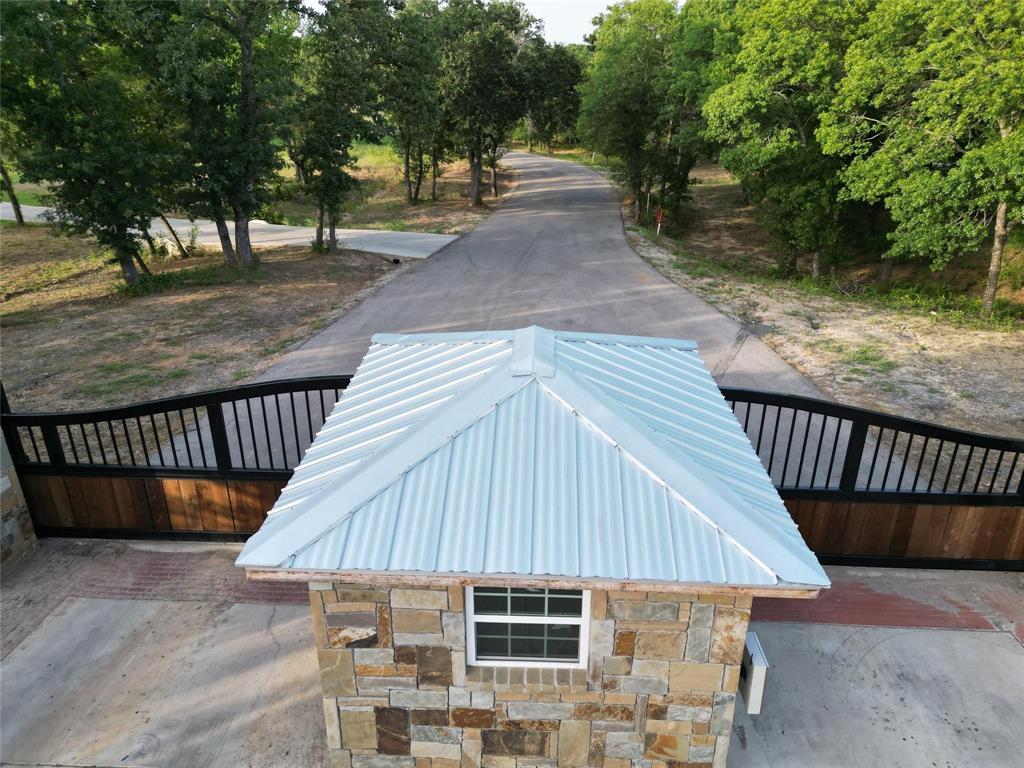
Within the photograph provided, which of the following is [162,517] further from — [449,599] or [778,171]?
[778,171]

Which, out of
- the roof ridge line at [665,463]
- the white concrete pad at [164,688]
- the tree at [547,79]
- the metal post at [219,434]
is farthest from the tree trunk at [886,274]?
the white concrete pad at [164,688]

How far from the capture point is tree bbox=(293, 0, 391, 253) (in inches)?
787

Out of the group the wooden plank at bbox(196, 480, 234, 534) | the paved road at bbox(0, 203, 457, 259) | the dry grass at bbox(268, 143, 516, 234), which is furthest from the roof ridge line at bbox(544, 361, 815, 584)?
the dry grass at bbox(268, 143, 516, 234)

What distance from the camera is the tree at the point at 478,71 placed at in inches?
1176

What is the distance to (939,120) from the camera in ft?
51.9

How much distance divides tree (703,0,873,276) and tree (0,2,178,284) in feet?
53.9

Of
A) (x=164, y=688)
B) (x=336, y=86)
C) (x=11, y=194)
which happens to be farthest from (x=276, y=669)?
(x=11, y=194)

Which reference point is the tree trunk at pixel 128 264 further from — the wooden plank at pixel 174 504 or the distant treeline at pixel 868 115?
the distant treeline at pixel 868 115

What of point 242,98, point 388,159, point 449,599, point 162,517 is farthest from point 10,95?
point 388,159

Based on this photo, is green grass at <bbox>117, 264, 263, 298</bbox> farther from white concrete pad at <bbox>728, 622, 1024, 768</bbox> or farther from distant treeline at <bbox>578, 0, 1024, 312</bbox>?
white concrete pad at <bbox>728, 622, 1024, 768</bbox>

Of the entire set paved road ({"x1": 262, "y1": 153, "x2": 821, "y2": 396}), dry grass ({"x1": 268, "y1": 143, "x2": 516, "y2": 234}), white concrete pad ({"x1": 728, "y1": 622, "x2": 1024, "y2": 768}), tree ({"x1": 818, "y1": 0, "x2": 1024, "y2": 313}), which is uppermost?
tree ({"x1": 818, "y1": 0, "x2": 1024, "y2": 313})

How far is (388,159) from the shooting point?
1849 inches

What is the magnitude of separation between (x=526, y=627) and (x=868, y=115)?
62.9 feet

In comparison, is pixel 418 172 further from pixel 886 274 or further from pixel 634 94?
pixel 886 274
